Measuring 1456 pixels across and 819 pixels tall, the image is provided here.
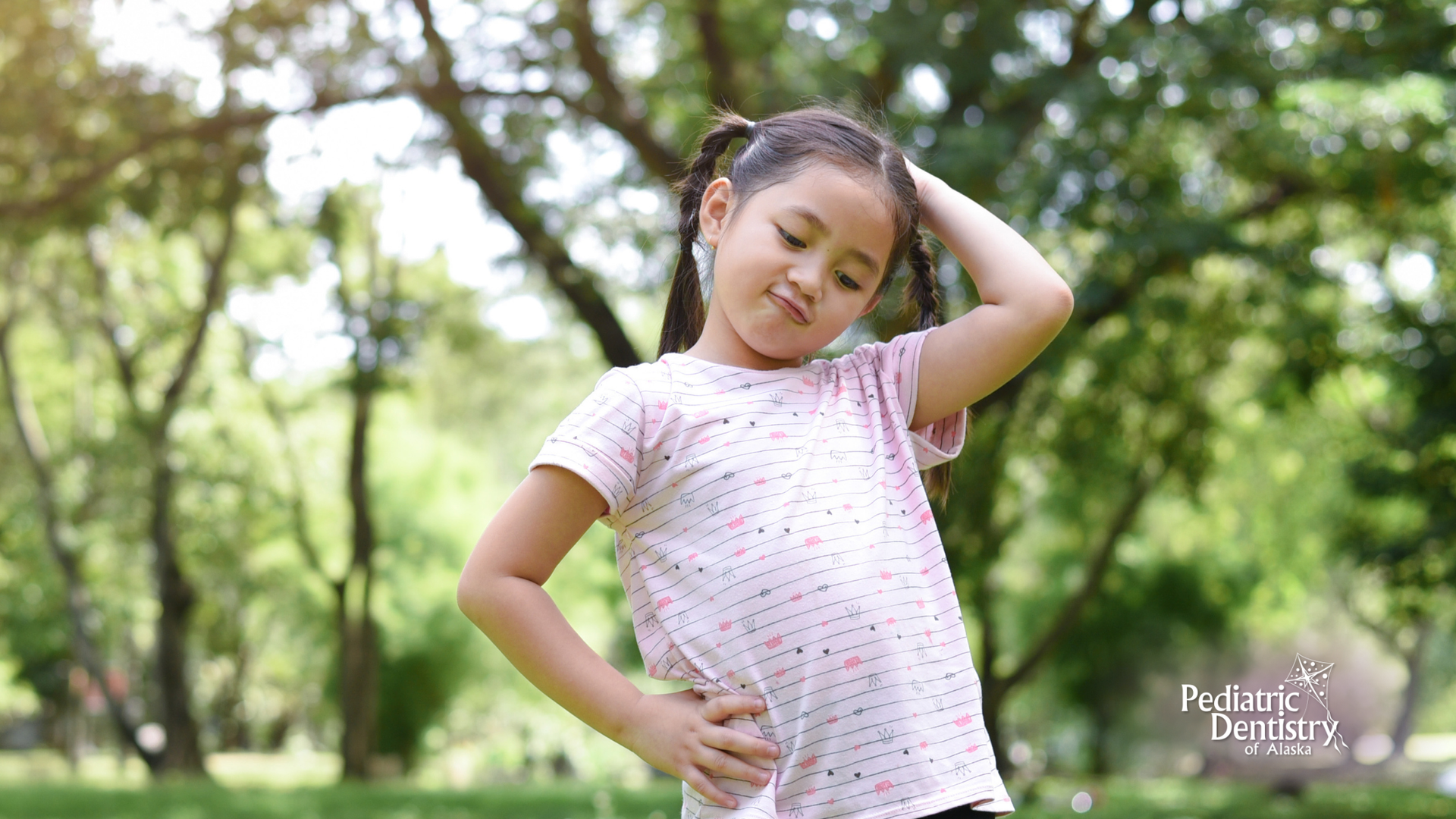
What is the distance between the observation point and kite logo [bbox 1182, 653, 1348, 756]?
464cm

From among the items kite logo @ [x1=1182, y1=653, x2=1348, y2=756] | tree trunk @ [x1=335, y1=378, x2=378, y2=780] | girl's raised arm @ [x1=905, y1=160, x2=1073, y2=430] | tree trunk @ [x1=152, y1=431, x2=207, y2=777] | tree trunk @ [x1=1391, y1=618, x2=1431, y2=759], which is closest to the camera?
girl's raised arm @ [x1=905, y1=160, x2=1073, y2=430]

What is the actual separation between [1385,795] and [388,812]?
29.9ft

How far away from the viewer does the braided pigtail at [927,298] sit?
1.86 m

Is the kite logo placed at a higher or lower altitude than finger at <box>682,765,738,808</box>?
lower

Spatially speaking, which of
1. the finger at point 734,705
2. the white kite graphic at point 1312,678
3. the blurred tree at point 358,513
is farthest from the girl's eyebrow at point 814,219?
the blurred tree at point 358,513

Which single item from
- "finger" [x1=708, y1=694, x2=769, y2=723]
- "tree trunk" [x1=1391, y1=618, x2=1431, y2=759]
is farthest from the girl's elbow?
"tree trunk" [x1=1391, y1=618, x2=1431, y2=759]

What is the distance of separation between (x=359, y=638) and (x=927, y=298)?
14.2m

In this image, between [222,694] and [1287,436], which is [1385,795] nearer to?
[1287,436]

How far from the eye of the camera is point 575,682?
1.44 metres

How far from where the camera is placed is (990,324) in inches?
65.8

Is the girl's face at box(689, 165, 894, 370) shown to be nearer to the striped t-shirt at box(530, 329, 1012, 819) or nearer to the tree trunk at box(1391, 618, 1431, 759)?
the striped t-shirt at box(530, 329, 1012, 819)

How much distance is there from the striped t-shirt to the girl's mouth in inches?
4.2

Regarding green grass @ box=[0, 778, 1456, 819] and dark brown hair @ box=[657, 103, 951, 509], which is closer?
dark brown hair @ box=[657, 103, 951, 509]

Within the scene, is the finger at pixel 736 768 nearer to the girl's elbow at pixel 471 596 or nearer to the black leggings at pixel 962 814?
the black leggings at pixel 962 814
